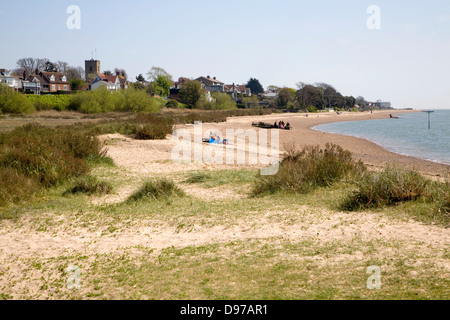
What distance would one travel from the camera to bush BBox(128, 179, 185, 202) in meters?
9.94

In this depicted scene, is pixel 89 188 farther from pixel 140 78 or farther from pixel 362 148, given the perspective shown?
pixel 140 78

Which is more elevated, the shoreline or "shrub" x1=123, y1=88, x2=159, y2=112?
"shrub" x1=123, y1=88, x2=159, y2=112

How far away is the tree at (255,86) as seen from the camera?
15800 centimetres

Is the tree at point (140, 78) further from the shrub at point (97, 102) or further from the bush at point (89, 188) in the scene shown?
the bush at point (89, 188)

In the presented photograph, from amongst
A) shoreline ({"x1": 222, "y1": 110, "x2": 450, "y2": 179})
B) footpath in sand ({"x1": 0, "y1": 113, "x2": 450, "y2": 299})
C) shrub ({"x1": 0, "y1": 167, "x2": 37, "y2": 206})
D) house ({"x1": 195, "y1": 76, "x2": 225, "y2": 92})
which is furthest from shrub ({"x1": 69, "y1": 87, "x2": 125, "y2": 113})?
house ({"x1": 195, "y1": 76, "x2": 225, "y2": 92})

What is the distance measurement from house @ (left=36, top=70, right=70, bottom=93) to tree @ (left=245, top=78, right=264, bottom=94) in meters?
77.6

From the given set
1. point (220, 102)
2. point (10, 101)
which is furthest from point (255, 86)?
point (10, 101)

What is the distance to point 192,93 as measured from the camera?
80.8m

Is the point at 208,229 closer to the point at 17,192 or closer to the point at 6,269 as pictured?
the point at 6,269

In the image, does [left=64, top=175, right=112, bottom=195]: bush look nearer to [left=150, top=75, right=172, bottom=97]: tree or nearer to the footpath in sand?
the footpath in sand

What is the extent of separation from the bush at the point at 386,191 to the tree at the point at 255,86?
151m

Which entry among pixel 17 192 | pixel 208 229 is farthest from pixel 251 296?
pixel 17 192

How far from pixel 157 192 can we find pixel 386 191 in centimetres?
493
